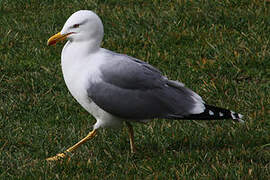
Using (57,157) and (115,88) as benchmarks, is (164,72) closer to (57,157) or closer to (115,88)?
(115,88)

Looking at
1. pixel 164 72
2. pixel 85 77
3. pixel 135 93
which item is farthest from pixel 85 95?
pixel 164 72

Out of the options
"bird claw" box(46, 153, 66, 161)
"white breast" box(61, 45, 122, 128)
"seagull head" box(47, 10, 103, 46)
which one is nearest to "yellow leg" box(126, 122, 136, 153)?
"white breast" box(61, 45, 122, 128)

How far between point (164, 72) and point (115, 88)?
1950mm

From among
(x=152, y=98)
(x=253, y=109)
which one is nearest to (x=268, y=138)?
(x=253, y=109)

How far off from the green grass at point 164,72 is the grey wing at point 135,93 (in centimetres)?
35

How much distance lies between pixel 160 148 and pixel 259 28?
290 centimetres

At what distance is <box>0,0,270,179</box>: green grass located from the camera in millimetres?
4969

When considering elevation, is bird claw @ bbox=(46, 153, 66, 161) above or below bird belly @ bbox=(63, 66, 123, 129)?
below

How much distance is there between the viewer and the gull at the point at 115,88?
5.03 m

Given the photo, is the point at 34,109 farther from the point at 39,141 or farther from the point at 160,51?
the point at 160,51

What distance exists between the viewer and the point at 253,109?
598 centimetres

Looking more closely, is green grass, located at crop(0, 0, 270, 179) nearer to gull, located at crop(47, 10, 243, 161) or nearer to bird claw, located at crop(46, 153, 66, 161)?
bird claw, located at crop(46, 153, 66, 161)

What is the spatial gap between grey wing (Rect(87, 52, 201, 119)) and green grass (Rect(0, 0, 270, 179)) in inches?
13.8

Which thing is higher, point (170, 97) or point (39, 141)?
point (170, 97)
